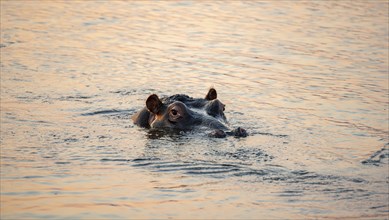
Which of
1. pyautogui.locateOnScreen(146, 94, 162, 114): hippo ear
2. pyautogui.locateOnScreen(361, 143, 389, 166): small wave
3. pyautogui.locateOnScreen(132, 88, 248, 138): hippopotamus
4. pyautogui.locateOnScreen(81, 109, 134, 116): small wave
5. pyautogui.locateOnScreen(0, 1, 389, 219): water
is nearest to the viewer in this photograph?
pyautogui.locateOnScreen(0, 1, 389, 219): water

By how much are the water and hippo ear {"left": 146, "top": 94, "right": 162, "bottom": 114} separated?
39cm

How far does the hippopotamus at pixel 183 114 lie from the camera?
1199cm

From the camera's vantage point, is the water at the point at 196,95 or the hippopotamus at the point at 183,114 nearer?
the water at the point at 196,95

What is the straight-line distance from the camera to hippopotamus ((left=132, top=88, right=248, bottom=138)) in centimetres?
1199

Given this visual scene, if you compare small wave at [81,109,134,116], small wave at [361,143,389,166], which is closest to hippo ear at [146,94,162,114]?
small wave at [81,109,134,116]

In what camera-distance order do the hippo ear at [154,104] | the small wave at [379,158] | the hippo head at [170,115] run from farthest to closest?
the hippo ear at [154,104], the hippo head at [170,115], the small wave at [379,158]

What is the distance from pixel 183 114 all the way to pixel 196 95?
9.75 feet

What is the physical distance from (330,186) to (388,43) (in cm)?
1097

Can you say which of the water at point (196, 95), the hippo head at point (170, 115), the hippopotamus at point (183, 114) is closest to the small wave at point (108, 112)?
the water at point (196, 95)

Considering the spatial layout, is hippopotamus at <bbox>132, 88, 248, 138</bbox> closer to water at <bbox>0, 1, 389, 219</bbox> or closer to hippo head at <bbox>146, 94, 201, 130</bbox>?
hippo head at <bbox>146, 94, 201, 130</bbox>

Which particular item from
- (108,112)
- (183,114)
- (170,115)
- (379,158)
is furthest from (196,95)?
(379,158)

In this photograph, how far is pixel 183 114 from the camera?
12211 millimetres

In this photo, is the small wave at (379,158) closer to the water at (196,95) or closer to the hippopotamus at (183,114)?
the water at (196,95)

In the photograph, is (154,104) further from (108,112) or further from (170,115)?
(108,112)
